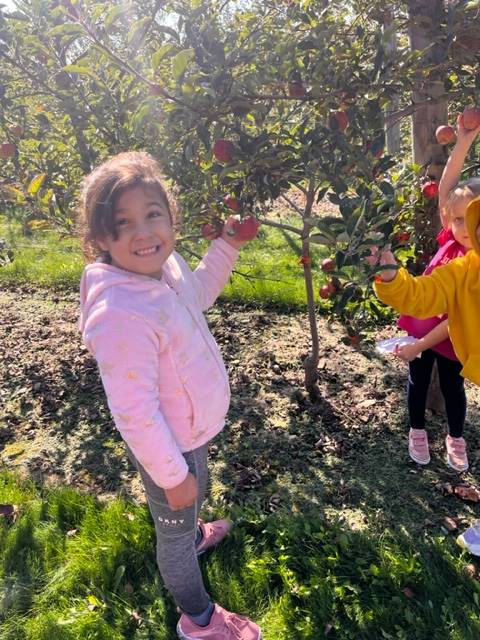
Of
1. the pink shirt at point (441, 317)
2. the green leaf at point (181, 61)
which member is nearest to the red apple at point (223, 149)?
the green leaf at point (181, 61)

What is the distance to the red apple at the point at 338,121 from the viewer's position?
1.85 meters

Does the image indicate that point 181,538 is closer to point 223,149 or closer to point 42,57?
point 223,149

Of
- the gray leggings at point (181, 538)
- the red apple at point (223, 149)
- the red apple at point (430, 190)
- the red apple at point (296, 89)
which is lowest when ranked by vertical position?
the gray leggings at point (181, 538)

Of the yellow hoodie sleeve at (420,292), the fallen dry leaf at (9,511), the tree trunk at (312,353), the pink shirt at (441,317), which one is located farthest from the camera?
the tree trunk at (312,353)

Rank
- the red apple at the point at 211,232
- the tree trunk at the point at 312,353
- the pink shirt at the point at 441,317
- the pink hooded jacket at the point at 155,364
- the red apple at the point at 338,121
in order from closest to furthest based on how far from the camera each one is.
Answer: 1. the pink hooded jacket at the point at 155,364
2. the red apple at the point at 338,121
3. the red apple at the point at 211,232
4. the pink shirt at the point at 441,317
5. the tree trunk at the point at 312,353

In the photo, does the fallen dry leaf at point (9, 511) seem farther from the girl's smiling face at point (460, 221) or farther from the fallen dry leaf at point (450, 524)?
the girl's smiling face at point (460, 221)

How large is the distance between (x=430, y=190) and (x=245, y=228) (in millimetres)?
1059

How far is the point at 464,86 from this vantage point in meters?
2.22

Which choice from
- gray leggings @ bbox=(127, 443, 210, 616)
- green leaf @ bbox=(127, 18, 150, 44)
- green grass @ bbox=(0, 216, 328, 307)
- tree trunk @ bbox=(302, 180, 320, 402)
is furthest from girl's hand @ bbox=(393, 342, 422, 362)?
green grass @ bbox=(0, 216, 328, 307)

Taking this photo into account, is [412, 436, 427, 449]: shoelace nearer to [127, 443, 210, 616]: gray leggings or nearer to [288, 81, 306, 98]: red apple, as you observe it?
[127, 443, 210, 616]: gray leggings

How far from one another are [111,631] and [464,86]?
2.61m

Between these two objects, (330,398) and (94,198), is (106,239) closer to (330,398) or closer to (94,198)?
(94,198)

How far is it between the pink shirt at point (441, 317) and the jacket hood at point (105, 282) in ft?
4.43

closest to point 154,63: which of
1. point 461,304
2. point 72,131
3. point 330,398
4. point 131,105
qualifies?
point 131,105
